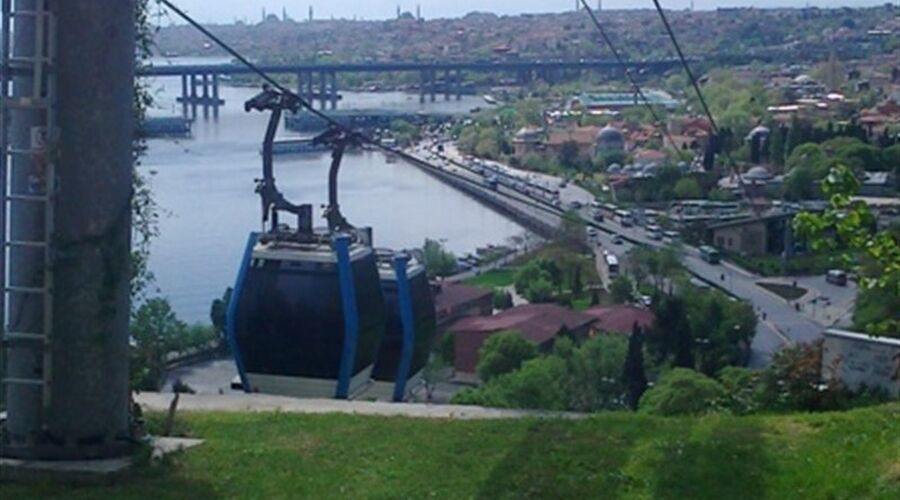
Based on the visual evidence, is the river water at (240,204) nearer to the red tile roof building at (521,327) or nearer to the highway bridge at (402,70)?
the highway bridge at (402,70)

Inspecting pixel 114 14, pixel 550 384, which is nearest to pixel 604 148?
pixel 550 384

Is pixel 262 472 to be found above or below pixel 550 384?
above

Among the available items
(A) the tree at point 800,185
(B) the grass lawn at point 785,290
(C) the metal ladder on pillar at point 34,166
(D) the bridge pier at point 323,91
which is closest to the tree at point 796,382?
(C) the metal ladder on pillar at point 34,166

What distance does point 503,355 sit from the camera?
28.4 ft

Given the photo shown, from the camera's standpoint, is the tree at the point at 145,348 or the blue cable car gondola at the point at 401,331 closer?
the tree at the point at 145,348

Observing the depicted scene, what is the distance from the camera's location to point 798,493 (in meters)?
1.86

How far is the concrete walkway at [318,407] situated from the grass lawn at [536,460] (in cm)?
20

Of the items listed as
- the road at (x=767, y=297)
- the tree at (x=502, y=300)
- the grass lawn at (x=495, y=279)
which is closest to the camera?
the road at (x=767, y=297)

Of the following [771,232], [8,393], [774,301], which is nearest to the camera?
[8,393]

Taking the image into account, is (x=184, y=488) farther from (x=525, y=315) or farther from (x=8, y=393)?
(x=525, y=315)

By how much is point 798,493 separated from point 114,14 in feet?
3.64

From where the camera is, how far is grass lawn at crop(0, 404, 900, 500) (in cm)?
191

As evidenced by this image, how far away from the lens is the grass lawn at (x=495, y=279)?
1474 cm

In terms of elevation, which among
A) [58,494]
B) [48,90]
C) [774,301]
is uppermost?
[48,90]
